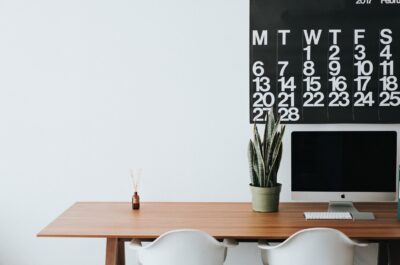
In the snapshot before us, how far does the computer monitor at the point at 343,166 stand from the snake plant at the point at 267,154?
0.10m

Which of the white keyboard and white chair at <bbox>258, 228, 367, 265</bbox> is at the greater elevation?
the white keyboard

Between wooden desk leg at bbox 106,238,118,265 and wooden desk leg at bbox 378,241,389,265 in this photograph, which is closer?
wooden desk leg at bbox 106,238,118,265

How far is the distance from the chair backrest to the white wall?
92cm

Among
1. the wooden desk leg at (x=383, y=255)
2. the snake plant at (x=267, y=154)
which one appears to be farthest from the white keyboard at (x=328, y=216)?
the wooden desk leg at (x=383, y=255)

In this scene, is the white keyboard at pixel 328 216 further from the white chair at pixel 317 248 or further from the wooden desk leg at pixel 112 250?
the wooden desk leg at pixel 112 250

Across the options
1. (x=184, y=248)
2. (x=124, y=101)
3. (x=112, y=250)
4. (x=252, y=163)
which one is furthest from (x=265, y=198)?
(x=124, y=101)

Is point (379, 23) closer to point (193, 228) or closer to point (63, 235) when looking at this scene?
point (193, 228)

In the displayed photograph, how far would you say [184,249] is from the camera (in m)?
2.51

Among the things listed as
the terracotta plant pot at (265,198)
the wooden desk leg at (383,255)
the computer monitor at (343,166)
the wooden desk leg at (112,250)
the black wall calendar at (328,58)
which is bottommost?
the wooden desk leg at (383,255)

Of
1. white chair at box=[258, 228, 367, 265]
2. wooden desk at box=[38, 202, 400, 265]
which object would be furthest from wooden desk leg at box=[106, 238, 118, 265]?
white chair at box=[258, 228, 367, 265]

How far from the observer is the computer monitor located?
9.94 feet

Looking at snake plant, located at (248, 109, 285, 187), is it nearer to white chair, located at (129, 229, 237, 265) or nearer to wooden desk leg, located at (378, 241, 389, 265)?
white chair, located at (129, 229, 237, 265)

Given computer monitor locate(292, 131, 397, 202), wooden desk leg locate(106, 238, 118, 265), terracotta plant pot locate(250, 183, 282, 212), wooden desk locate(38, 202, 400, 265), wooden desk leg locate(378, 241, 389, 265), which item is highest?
Answer: computer monitor locate(292, 131, 397, 202)

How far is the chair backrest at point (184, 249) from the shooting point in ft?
8.19
